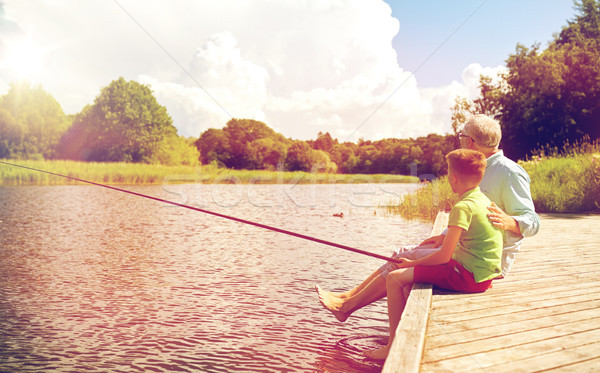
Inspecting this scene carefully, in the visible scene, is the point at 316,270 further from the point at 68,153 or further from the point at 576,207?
the point at 68,153

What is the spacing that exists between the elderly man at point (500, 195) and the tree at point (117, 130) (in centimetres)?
4476

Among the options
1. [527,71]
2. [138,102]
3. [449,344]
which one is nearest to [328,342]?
[449,344]

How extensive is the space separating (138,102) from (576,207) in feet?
144

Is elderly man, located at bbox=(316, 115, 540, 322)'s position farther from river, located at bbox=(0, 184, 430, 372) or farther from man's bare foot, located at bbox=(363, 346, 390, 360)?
river, located at bbox=(0, 184, 430, 372)

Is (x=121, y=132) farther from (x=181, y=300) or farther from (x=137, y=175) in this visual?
(x=181, y=300)

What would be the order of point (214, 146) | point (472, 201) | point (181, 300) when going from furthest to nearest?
point (214, 146), point (181, 300), point (472, 201)

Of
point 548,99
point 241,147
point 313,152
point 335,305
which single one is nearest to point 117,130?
point 241,147

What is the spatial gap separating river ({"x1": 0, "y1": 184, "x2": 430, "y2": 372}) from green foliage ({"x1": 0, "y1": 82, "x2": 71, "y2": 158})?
39.1 metres

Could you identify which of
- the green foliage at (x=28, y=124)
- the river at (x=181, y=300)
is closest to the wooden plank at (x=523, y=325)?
the river at (x=181, y=300)

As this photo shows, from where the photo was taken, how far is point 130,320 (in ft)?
16.9

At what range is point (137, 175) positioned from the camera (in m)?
30.7

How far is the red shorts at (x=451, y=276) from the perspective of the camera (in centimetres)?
353

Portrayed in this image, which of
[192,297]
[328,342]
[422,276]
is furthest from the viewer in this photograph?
[192,297]

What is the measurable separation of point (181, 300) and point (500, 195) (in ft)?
12.8
